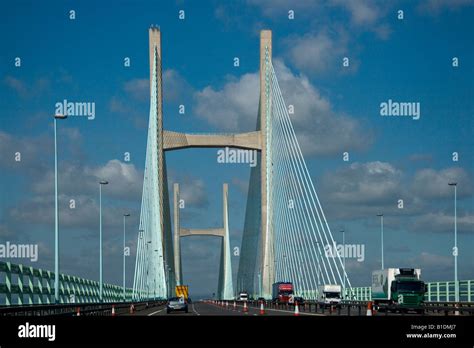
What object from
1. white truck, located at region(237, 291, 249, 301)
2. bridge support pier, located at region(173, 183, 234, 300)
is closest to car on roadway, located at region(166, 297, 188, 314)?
white truck, located at region(237, 291, 249, 301)

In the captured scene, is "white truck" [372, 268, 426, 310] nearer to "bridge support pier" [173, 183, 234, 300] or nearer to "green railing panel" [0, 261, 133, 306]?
"green railing panel" [0, 261, 133, 306]

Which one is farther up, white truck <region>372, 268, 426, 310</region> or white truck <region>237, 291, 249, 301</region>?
white truck <region>372, 268, 426, 310</region>

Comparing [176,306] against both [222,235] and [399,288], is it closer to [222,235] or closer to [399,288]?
[399,288]

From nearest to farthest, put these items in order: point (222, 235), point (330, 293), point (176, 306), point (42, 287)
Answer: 1. point (42, 287)
2. point (176, 306)
3. point (330, 293)
4. point (222, 235)

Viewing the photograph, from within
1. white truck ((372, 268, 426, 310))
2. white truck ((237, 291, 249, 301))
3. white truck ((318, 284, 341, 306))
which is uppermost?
white truck ((372, 268, 426, 310))

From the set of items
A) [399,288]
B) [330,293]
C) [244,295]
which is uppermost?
[399,288]

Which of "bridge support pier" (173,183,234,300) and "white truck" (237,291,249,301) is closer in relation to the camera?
"white truck" (237,291,249,301)

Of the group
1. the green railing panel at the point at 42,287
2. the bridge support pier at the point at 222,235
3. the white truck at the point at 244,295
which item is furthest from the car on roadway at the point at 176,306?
the bridge support pier at the point at 222,235

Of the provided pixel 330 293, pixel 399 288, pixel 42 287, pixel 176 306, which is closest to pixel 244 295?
pixel 330 293
